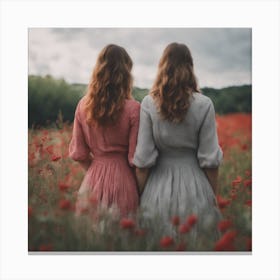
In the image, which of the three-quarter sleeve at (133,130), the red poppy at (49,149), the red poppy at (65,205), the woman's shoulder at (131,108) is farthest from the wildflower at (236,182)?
the red poppy at (49,149)

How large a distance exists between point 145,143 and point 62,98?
1.02m

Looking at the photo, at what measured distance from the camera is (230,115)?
3680mm

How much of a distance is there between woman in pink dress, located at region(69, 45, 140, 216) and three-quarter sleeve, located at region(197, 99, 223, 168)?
1.64 ft

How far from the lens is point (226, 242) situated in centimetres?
324

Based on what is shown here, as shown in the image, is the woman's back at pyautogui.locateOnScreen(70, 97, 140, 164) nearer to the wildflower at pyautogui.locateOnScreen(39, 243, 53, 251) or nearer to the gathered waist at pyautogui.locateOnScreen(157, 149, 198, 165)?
the gathered waist at pyautogui.locateOnScreen(157, 149, 198, 165)

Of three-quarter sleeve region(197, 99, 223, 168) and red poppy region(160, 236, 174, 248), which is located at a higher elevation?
three-quarter sleeve region(197, 99, 223, 168)

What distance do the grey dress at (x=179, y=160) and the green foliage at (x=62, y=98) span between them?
0.62 m

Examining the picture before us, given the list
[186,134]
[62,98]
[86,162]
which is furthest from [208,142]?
[62,98]

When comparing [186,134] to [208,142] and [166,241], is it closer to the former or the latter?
[208,142]

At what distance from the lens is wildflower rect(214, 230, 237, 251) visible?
10.6 ft

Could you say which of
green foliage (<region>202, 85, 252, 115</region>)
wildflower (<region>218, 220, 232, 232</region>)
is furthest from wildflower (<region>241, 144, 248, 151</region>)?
wildflower (<region>218, 220, 232, 232</region>)
